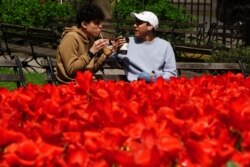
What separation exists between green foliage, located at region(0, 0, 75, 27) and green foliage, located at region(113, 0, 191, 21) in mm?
1460

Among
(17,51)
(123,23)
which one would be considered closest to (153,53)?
(17,51)

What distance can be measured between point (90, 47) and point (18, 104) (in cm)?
433

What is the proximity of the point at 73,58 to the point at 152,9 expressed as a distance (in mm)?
11847

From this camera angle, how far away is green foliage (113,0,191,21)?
19.6 meters

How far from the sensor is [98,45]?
7691 mm

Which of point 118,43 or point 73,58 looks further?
point 118,43

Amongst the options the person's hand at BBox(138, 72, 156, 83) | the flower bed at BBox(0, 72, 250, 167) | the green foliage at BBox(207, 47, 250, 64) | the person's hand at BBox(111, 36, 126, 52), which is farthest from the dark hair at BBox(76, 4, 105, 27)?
the green foliage at BBox(207, 47, 250, 64)

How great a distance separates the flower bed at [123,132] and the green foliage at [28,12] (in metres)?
15.7

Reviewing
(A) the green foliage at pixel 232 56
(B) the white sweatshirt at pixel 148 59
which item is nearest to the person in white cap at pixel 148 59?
(B) the white sweatshirt at pixel 148 59

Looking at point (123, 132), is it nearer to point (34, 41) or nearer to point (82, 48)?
point (82, 48)

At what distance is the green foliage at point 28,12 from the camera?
63.8 feet

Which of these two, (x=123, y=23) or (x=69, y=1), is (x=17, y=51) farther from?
(x=69, y=1)

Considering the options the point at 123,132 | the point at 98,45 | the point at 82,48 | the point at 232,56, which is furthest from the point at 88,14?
the point at 123,132

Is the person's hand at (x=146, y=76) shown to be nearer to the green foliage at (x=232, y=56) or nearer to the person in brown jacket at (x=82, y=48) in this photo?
the person in brown jacket at (x=82, y=48)
